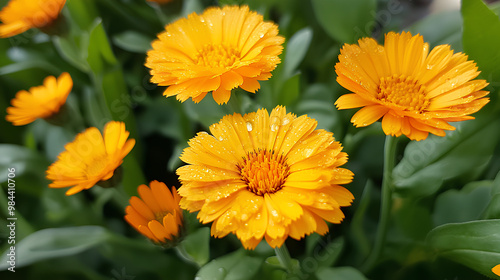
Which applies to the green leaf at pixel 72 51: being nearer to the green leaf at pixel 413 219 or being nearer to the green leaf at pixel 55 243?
the green leaf at pixel 55 243

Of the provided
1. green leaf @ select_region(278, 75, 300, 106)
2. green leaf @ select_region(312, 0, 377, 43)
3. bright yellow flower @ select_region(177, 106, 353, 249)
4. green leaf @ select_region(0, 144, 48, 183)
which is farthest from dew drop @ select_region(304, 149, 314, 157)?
green leaf @ select_region(0, 144, 48, 183)

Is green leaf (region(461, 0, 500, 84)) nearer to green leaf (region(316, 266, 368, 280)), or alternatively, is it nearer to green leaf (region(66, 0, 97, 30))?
green leaf (region(316, 266, 368, 280))

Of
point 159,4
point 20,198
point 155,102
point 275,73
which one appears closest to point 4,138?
point 20,198

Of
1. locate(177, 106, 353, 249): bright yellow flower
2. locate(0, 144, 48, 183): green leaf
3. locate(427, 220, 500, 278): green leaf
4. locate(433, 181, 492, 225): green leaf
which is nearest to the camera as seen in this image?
locate(177, 106, 353, 249): bright yellow flower

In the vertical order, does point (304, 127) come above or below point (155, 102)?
above

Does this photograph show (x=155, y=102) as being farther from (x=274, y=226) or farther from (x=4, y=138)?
(x=274, y=226)

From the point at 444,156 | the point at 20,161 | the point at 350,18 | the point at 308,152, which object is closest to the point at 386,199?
the point at 444,156
